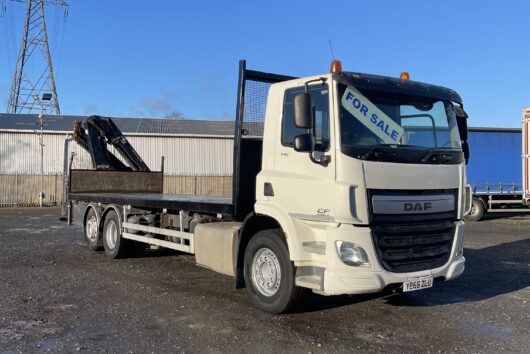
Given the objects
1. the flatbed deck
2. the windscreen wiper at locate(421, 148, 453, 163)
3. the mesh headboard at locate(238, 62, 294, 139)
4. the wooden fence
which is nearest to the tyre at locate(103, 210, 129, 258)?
the flatbed deck

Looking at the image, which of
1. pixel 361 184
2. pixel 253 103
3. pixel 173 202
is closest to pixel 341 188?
pixel 361 184

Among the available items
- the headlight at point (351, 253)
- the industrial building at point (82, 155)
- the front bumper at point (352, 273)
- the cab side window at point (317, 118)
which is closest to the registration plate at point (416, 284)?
the front bumper at point (352, 273)

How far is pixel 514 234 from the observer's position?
614 inches

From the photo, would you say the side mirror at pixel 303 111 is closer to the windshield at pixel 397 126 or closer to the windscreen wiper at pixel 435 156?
the windshield at pixel 397 126

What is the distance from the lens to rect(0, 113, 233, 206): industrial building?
3278cm

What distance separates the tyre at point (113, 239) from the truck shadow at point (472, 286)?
4828mm

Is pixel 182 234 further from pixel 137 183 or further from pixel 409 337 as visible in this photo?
pixel 137 183

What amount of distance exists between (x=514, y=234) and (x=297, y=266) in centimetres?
1205

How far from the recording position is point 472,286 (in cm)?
823

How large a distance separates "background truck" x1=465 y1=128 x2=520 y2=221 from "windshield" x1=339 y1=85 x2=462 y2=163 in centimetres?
1454

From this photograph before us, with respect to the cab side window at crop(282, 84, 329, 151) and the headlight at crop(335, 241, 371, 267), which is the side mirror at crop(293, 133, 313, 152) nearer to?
the cab side window at crop(282, 84, 329, 151)

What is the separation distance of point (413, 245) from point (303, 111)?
6.52ft

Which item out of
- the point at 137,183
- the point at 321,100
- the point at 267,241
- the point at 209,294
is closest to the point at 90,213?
the point at 137,183

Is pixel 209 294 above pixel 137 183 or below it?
below
